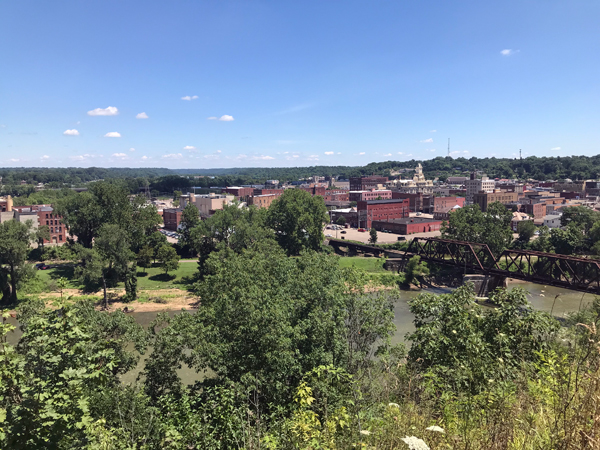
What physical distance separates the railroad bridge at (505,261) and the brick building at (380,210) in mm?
19256

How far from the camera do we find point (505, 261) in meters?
41.5

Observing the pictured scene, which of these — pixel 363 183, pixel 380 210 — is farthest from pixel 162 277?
pixel 363 183

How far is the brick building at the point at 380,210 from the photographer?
247 feet

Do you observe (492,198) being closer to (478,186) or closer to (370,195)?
(478,186)

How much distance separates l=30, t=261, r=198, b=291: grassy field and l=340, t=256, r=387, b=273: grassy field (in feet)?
56.6

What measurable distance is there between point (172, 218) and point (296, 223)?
3193 cm

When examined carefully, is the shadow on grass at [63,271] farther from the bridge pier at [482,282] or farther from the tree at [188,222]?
the bridge pier at [482,282]

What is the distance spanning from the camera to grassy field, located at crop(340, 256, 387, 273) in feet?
147

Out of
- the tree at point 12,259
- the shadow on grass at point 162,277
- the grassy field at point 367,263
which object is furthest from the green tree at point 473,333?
the grassy field at point 367,263

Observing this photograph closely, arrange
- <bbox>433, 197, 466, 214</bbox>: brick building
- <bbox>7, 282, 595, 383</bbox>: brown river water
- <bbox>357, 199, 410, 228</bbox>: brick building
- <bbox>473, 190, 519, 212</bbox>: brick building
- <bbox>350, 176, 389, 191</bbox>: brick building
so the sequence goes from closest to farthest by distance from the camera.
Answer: <bbox>7, 282, 595, 383</bbox>: brown river water, <bbox>357, 199, 410, 228</bbox>: brick building, <bbox>473, 190, 519, 212</bbox>: brick building, <bbox>433, 197, 466, 214</bbox>: brick building, <bbox>350, 176, 389, 191</bbox>: brick building

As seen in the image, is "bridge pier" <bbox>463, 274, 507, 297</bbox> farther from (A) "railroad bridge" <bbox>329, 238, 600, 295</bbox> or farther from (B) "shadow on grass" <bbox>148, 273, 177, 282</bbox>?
(B) "shadow on grass" <bbox>148, 273, 177, 282</bbox>

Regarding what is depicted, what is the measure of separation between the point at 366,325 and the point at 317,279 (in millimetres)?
2642

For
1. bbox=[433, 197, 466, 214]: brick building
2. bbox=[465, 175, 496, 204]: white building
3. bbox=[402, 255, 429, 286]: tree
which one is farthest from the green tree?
bbox=[465, 175, 496, 204]: white building

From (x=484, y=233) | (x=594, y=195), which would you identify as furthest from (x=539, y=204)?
(x=484, y=233)
